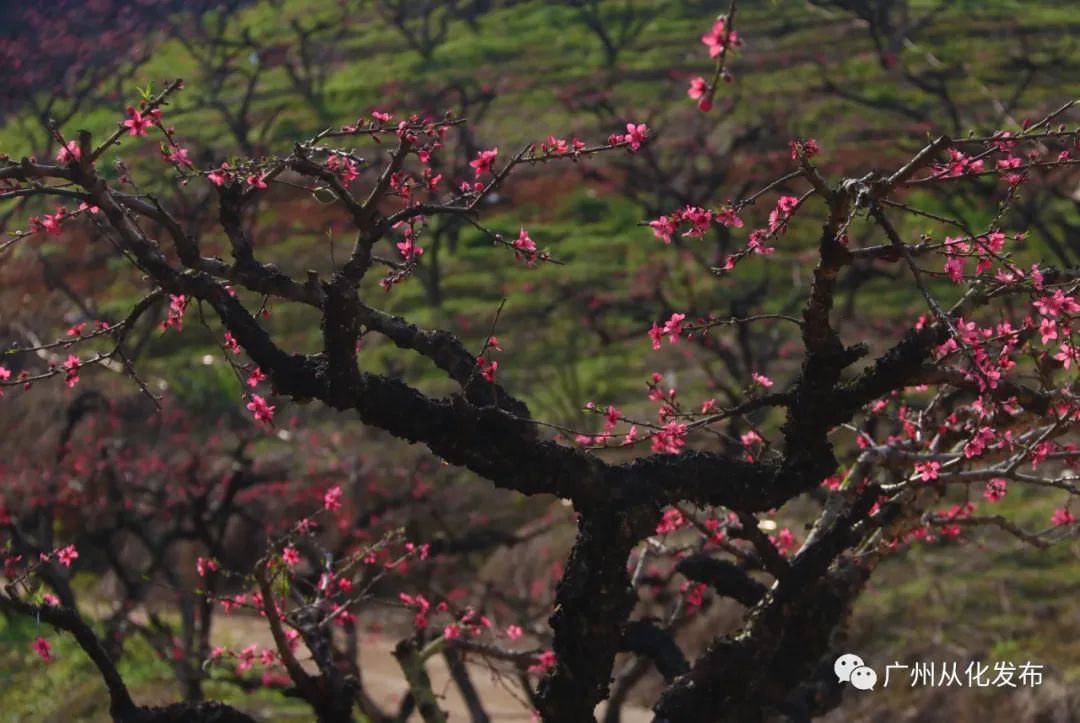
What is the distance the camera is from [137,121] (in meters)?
5.22

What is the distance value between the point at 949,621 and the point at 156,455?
12248 millimetres

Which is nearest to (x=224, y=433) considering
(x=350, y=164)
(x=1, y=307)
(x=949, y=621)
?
(x=1, y=307)

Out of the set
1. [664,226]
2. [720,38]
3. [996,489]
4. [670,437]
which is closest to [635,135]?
[664,226]

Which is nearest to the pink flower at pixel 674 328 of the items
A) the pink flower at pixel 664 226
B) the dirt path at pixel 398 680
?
the pink flower at pixel 664 226

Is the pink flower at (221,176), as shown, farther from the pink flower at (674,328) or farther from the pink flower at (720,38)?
the pink flower at (720,38)

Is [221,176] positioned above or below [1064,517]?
above

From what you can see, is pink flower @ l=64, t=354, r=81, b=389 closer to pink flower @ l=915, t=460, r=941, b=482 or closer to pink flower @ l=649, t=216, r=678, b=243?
pink flower @ l=649, t=216, r=678, b=243

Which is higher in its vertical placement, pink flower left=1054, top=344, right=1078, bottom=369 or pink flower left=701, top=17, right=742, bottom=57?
pink flower left=701, top=17, right=742, bottom=57

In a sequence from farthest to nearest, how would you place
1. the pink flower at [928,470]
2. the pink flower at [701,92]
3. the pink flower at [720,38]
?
1. the pink flower at [928,470]
2. the pink flower at [701,92]
3. the pink flower at [720,38]

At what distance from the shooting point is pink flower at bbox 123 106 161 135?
520 cm

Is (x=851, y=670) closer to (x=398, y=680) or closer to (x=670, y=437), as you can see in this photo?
(x=670, y=437)

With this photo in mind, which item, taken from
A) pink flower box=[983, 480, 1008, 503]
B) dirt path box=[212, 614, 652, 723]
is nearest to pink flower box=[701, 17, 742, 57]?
pink flower box=[983, 480, 1008, 503]

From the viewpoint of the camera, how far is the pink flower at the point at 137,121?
205 inches

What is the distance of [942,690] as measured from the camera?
12516mm
